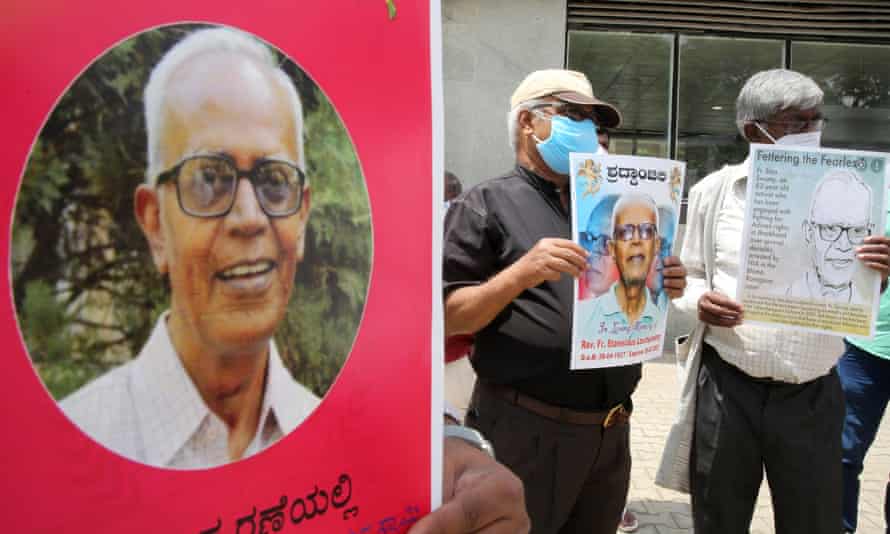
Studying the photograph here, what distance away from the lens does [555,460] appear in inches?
67.1

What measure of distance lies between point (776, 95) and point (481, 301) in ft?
3.64

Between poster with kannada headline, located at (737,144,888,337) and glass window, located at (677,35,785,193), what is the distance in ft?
16.1

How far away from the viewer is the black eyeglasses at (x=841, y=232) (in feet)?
5.77

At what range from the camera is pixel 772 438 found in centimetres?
196

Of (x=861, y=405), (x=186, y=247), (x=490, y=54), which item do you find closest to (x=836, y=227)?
(x=861, y=405)

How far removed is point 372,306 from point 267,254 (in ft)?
0.42

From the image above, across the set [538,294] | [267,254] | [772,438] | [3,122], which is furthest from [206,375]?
[772,438]

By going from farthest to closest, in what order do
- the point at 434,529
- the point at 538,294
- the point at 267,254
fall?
the point at 538,294, the point at 434,529, the point at 267,254

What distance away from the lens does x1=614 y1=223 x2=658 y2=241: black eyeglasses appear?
1.50m

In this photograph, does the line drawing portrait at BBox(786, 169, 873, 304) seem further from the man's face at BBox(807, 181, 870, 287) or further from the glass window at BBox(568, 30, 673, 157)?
the glass window at BBox(568, 30, 673, 157)

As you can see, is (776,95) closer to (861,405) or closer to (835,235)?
(835,235)

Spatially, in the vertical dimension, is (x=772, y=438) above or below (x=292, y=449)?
below

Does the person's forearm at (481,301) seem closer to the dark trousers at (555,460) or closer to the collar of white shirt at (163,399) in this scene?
the dark trousers at (555,460)

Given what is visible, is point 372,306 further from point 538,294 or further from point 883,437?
point 883,437
